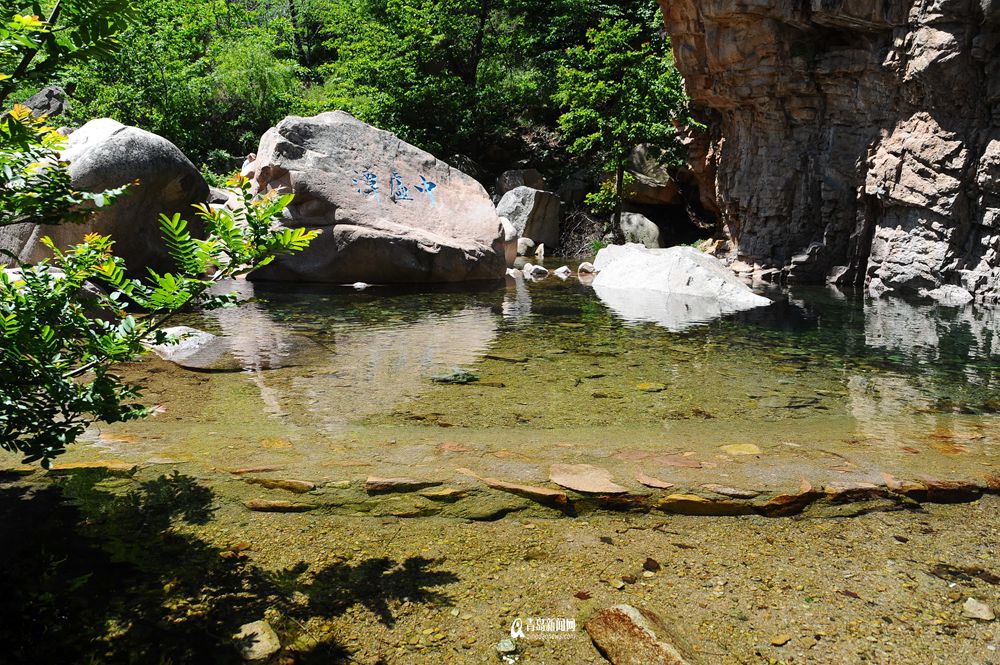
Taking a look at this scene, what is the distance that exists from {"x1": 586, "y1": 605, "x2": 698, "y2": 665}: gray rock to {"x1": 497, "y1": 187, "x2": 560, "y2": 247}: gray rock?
16.0m

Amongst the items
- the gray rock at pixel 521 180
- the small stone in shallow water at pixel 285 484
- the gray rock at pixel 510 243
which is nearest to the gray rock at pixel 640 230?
the gray rock at pixel 521 180

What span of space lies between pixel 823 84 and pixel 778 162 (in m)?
1.75

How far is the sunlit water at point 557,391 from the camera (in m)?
3.50

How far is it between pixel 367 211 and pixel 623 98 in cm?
845

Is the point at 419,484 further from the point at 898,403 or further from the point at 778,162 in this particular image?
the point at 778,162

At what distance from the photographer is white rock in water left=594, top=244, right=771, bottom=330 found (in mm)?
9000

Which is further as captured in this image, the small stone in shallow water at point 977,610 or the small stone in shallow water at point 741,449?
the small stone in shallow water at point 741,449

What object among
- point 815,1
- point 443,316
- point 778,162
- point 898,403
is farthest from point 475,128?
point 898,403

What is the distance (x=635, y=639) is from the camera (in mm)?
1949

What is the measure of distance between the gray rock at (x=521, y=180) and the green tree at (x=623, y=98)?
7.75ft

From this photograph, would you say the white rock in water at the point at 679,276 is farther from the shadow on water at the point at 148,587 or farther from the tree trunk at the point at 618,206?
the shadow on water at the point at 148,587

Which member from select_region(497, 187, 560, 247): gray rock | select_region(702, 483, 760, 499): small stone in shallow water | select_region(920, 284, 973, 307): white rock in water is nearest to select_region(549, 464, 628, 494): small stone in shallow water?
select_region(702, 483, 760, 499): small stone in shallow water

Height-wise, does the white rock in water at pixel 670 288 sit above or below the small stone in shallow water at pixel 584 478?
above

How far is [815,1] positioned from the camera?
1182 cm
